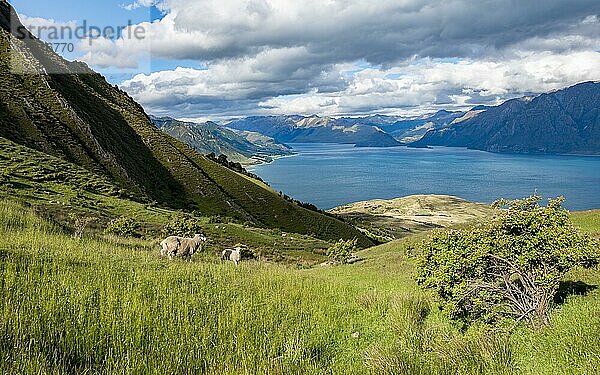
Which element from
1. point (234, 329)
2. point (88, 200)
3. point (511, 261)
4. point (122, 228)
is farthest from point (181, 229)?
point (511, 261)

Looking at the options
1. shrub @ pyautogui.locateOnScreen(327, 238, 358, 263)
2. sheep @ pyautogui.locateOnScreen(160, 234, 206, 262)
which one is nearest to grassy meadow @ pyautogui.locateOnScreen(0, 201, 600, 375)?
sheep @ pyautogui.locateOnScreen(160, 234, 206, 262)

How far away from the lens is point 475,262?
1030 cm

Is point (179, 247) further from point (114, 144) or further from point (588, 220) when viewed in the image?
point (114, 144)

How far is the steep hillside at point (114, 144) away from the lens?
236ft

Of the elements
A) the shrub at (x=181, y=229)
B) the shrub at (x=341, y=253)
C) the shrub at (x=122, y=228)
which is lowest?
the shrub at (x=341, y=253)

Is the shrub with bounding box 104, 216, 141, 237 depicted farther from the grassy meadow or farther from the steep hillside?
the steep hillside

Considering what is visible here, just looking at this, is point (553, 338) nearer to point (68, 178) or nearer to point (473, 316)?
point (473, 316)

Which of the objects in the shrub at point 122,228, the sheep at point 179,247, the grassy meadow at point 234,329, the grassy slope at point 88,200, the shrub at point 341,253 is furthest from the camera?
the grassy slope at point 88,200

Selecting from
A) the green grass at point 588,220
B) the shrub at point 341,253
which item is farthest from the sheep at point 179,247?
the green grass at point 588,220

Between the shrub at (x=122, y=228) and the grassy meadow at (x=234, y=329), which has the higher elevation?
the grassy meadow at (x=234, y=329)

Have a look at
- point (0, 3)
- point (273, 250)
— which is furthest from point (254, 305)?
point (0, 3)

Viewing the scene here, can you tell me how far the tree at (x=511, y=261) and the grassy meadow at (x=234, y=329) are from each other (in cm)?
70

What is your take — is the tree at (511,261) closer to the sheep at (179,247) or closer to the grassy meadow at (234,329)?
the grassy meadow at (234,329)

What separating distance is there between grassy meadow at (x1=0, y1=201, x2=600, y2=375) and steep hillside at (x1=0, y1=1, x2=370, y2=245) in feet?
171
